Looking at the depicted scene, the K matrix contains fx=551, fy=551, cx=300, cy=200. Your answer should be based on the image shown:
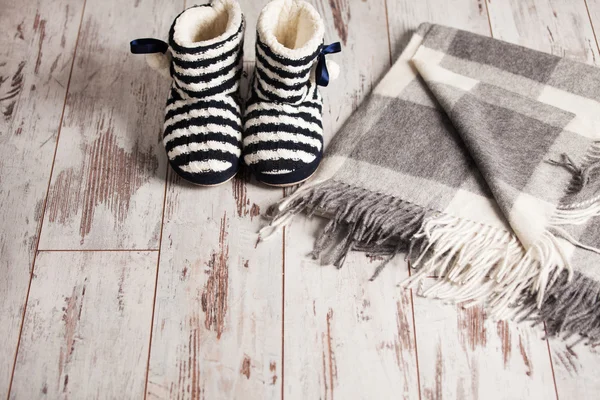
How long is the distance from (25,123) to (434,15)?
2.86 feet

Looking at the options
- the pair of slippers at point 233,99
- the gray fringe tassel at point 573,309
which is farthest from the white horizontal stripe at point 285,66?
the gray fringe tassel at point 573,309

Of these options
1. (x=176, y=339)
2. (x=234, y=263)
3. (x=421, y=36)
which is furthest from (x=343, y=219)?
(x=421, y=36)

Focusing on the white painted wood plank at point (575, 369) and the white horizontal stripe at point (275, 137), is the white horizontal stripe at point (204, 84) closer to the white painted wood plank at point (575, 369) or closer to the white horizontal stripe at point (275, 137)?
the white horizontal stripe at point (275, 137)

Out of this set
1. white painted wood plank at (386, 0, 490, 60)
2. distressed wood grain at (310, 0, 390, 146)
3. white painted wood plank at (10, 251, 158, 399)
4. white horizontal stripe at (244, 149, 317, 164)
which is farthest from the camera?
white painted wood plank at (386, 0, 490, 60)

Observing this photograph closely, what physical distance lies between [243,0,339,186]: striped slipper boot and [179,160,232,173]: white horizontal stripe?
5 cm

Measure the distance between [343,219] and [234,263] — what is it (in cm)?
19

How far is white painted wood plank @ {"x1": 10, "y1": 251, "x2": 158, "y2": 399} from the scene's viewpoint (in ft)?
2.66

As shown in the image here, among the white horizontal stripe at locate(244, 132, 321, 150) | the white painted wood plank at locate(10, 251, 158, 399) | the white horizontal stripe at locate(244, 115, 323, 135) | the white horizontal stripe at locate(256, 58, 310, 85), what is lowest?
the white painted wood plank at locate(10, 251, 158, 399)

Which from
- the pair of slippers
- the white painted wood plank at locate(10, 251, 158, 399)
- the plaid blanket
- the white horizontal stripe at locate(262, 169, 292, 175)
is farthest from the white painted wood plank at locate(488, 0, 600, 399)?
the white painted wood plank at locate(10, 251, 158, 399)

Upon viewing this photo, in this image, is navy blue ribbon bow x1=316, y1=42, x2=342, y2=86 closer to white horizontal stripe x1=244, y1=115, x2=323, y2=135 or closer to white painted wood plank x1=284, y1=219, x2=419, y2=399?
white horizontal stripe x1=244, y1=115, x2=323, y2=135

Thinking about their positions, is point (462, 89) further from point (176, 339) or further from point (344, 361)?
point (176, 339)

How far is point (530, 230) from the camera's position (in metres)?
0.86

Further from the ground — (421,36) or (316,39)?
(316,39)

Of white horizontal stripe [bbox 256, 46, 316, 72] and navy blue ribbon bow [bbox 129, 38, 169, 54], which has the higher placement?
white horizontal stripe [bbox 256, 46, 316, 72]
